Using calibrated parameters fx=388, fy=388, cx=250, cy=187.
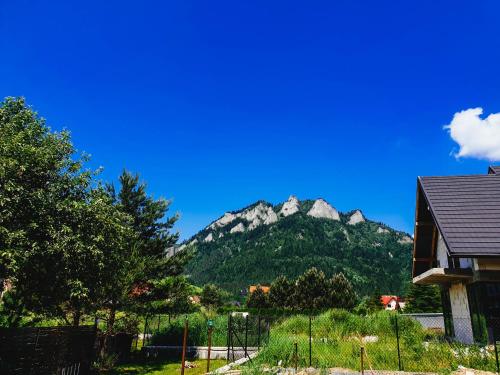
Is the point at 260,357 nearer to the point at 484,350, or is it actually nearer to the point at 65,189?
the point at 484,350

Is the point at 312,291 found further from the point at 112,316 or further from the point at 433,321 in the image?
the point at 112,316

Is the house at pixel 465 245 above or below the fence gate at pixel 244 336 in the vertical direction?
above

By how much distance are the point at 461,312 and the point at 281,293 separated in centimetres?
4592

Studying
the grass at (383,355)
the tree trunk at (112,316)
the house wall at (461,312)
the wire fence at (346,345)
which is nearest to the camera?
the grass at (383,355)

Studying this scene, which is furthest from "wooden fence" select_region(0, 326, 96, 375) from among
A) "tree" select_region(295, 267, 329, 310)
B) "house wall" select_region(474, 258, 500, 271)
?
"tree" select_region(295, 267, 329, 310)

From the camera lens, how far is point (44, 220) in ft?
44.5

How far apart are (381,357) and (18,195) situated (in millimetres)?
13315

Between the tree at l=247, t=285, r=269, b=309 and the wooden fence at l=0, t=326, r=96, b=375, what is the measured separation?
52.5m

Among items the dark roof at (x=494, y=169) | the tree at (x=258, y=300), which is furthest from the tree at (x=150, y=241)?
the tree at (x=258, y=300)

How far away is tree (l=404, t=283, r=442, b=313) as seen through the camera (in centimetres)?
4872

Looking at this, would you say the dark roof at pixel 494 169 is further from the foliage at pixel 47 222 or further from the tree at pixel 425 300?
the tree at pixel 425 300

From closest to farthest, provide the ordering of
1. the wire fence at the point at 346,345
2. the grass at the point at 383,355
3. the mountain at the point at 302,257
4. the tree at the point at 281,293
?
the grass at the point at 383,355 → the wire fence at the point at 346,345 → the tree at the point at 281,293 → the mountain at the point at 302,257

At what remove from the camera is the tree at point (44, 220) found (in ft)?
41.6

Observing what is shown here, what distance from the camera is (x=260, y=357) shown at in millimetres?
13469
